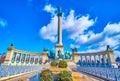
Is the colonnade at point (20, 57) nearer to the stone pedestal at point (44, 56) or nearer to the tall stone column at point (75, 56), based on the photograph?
the stone pedestal at point (44, 56)

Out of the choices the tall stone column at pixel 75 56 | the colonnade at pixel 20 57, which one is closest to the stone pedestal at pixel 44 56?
the colonnade at pixel 20 57

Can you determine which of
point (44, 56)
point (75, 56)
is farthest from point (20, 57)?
point (75, 56)

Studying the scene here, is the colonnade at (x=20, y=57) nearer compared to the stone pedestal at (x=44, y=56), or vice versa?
the colonnade at (x=20, y=57)

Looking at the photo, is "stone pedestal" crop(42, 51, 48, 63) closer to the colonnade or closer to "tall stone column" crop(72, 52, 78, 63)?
the colonnade

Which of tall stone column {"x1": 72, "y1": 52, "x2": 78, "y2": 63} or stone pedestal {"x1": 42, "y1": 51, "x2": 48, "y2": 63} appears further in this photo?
stone pedestal {"x1": 42, "y1": 51, "x2": 48, "y2": 63}

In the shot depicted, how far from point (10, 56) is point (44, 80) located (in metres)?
45.4

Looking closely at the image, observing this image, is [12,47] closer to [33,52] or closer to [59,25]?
[33,52]

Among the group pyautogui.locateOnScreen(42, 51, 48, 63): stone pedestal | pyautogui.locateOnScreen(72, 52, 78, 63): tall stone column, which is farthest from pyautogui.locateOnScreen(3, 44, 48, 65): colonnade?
pyautogui.locateOnScreen(72, 52, 78, 63): tall stone column

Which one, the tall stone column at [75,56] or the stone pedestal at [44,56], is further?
the stone pedestal at [44,56]

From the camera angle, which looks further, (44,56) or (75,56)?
(44,56)

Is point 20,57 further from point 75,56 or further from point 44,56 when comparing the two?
point 75,56

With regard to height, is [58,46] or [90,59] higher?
[58,46]

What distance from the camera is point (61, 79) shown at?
27.6 ft

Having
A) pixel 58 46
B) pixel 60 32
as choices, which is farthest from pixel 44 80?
pixel 60 32
